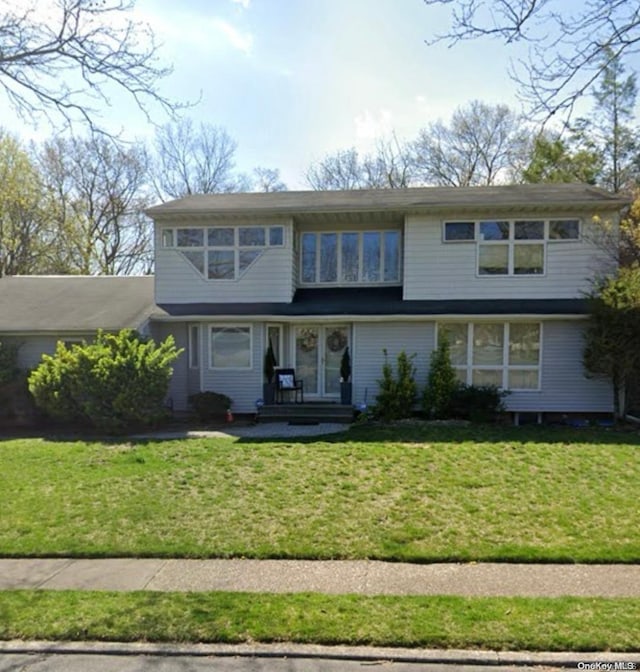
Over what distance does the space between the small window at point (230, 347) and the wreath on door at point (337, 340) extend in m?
2.39

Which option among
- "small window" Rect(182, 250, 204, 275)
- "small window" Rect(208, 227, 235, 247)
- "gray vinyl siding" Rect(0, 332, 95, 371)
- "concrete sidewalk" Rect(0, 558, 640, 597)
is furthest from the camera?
"small window" Rect(182, 250, 204, 275)

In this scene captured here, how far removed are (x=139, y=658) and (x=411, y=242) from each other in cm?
1206

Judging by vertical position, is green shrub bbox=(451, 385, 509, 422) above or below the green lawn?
above

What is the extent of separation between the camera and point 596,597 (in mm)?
4113

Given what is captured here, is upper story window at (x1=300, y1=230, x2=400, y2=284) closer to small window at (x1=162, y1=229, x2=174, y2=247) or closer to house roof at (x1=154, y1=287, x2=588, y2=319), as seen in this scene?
house roof at (x1=154, y1=287, x2=588, y2=319)

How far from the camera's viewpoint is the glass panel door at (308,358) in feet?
47.1

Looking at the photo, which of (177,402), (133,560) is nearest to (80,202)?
(177,402)

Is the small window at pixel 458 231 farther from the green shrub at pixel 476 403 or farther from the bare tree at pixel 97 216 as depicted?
the bare tree at pixel 97 216

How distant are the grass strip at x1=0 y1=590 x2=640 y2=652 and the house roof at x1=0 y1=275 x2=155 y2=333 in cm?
1007

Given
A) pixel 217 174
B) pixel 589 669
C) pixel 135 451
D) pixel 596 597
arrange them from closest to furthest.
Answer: pixel 589 669 → pixel 596 597 → pixel 135 451 → pixel 217 174

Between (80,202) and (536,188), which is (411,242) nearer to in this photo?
(536,188)

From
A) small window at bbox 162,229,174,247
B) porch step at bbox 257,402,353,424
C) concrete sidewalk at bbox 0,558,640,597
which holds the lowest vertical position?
concrete sidewalk at bbox 0,558,640,597

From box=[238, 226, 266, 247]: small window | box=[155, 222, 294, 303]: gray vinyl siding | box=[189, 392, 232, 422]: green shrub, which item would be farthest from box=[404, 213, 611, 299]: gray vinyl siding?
box=[189, 392, 232, 422]: green shrub

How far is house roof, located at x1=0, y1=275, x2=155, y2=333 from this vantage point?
1389 cm
